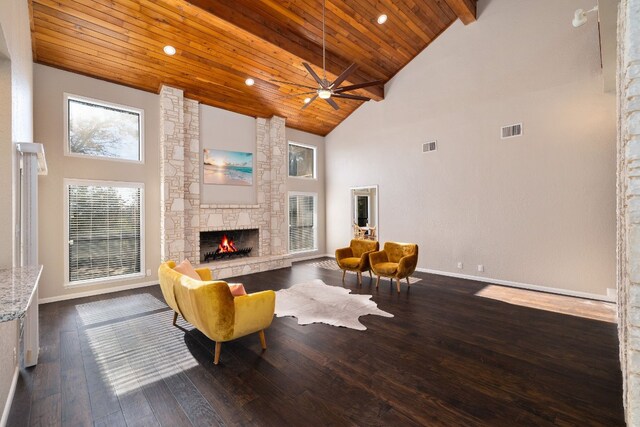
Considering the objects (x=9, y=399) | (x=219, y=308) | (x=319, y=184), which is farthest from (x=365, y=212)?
(x=9, y=399)

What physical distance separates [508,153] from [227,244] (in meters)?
6.55

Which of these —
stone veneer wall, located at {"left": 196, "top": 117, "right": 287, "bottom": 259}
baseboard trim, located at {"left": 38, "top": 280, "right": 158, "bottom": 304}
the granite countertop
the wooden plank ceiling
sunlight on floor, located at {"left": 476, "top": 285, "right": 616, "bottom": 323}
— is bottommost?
sunlight on floor, located at {"left": 476, "top": 285, "right": 616, "bottom": 323}

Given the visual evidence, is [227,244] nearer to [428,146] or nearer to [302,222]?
[302,222]

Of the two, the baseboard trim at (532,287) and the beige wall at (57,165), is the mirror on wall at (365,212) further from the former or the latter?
the beige wall at (57,165)

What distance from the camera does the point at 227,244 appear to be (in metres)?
7.13

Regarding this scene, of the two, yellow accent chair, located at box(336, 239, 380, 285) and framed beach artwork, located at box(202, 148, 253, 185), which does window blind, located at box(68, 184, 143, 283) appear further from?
yellow accent chair, located at box(336, 239, 380, 285)

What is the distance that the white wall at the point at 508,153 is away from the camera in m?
4.66

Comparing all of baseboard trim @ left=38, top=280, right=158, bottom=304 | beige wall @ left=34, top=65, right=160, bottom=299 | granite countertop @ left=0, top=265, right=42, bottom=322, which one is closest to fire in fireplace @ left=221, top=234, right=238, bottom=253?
baseboard trim @ left=38, top=280, right=158, bottom=304

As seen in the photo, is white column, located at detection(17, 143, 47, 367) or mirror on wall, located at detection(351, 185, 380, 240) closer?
white column, located at detection(17, 143, 47, 367)

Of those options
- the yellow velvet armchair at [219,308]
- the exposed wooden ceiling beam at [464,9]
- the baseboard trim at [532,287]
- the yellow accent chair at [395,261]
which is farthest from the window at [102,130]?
the baseboard trim at [532,287]

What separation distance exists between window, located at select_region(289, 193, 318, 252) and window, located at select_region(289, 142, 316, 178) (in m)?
0.67

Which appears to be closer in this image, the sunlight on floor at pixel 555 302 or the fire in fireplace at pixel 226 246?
the sunlight on floor at pixel 555 302

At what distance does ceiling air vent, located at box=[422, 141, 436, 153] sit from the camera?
6512mm

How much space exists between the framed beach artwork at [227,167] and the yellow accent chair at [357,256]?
312cm
